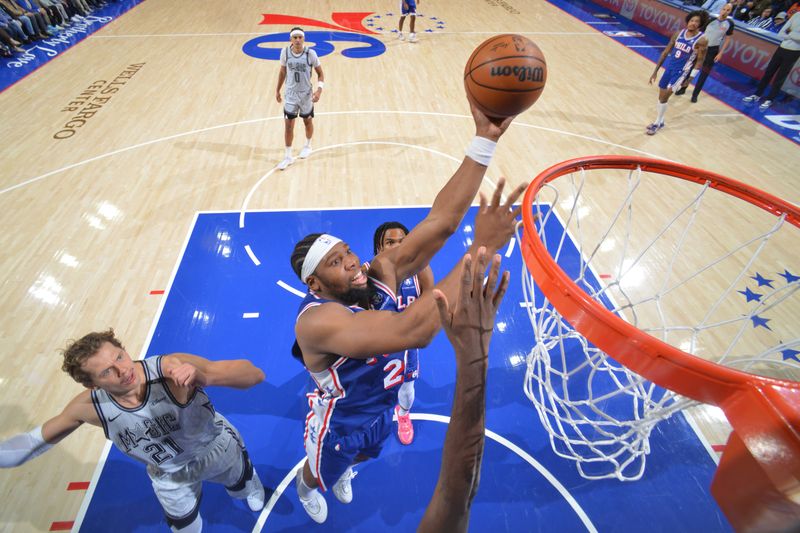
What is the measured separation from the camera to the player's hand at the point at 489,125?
206 centimetres

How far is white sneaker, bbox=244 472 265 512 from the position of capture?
9.51 ft

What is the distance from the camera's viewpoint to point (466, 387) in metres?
1.13

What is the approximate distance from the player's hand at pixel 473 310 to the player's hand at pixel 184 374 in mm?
1486

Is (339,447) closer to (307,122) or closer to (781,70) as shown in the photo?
(307,122)

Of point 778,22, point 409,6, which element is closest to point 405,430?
point 409,6

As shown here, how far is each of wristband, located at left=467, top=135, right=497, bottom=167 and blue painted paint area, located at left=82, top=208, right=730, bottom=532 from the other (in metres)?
2.30

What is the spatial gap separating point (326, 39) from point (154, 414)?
11638mm

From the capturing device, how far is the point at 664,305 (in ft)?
15.1

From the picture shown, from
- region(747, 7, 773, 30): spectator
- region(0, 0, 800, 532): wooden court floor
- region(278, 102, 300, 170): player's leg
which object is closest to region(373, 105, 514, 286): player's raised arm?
Answer: region(0, 0, 800, 532): wooden court floor

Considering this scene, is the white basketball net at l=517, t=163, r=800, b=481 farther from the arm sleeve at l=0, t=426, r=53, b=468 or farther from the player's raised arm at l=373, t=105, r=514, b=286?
the arm sleeve at l=0, t=426, r=53, b=468

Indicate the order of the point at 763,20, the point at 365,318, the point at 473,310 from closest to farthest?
the point at 473,310
the point at 365,318
the point at 763,20

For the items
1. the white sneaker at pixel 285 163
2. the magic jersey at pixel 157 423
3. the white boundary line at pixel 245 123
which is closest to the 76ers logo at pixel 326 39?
the white boundary line at pixel 245 123

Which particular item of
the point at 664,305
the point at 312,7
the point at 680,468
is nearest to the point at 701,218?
the point at 664,305

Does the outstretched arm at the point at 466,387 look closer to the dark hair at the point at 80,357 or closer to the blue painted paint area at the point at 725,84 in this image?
the dark hair at the point at 80,357
